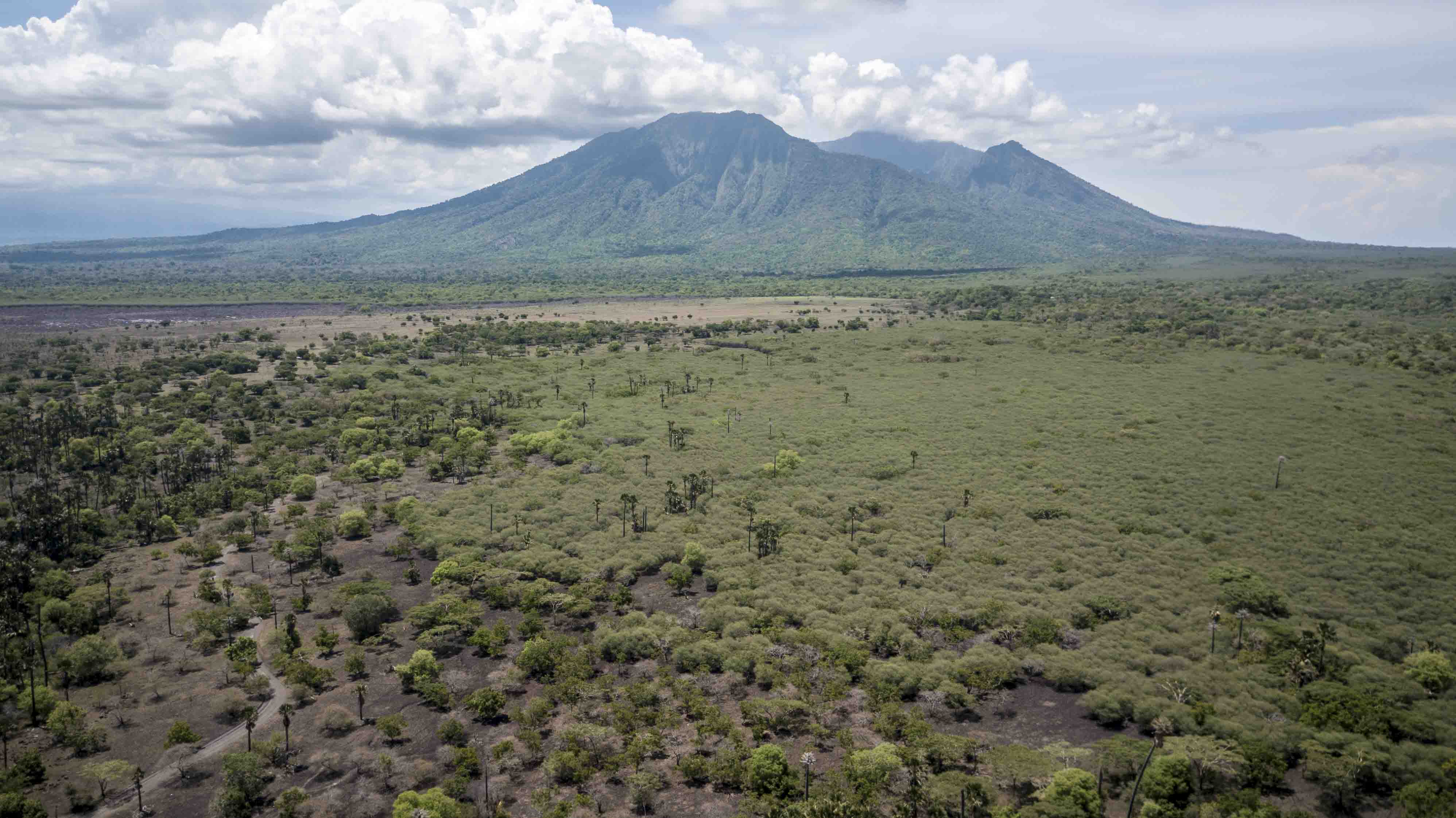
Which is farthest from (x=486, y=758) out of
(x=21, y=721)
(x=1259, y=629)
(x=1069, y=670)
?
(x=1259, y=629)

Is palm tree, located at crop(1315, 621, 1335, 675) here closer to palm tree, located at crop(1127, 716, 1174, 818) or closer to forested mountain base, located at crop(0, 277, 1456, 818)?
forested mountain base, located at crop(0, 277, 1456, 818)

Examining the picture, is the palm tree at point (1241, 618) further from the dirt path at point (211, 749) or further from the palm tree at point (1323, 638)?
the dirt path at point (211, 749)

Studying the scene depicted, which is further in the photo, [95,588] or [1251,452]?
[1251,452]

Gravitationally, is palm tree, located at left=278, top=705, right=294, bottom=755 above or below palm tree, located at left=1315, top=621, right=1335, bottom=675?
below

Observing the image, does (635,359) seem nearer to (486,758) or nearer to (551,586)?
(551,586)

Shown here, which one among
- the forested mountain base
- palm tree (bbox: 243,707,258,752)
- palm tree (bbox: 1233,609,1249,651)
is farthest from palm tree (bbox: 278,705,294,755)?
palm tree (bbox: 1233,609,1249,651)

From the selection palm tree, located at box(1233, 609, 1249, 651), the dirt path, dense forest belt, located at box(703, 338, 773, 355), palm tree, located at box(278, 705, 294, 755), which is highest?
dense forest belt, located at box(703, 338, 773, 355)
